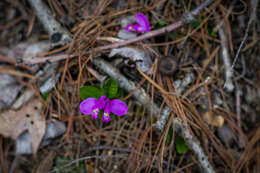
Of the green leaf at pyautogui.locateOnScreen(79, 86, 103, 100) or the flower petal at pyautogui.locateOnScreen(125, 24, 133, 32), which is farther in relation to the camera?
the flower petal at pyautogui.locateOnScreen(125, 24, 133, 32)

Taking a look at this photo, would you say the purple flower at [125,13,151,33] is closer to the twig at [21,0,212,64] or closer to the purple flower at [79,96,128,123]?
the twig at [21,0,212,64]

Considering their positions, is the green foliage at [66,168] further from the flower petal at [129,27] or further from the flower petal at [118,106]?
the flower petal at [129,27]

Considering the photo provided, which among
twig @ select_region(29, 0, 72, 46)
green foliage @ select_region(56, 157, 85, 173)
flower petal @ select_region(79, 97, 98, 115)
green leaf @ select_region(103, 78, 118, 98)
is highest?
twig @ select_region(29, 0, 72, 46)

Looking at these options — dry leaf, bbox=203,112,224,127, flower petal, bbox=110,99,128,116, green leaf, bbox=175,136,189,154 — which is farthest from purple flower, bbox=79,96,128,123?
dry leaf, bbox=203,112,224,127

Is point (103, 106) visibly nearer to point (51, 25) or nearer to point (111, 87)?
point (111, 87)

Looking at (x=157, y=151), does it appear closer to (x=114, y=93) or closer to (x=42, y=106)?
(x=114, y=93)

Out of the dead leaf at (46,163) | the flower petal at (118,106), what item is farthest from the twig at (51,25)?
the dead leaf at (46,163)

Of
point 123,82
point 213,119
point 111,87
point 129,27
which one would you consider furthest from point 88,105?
point 213,119

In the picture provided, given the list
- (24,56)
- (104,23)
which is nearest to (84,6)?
(104,23)
